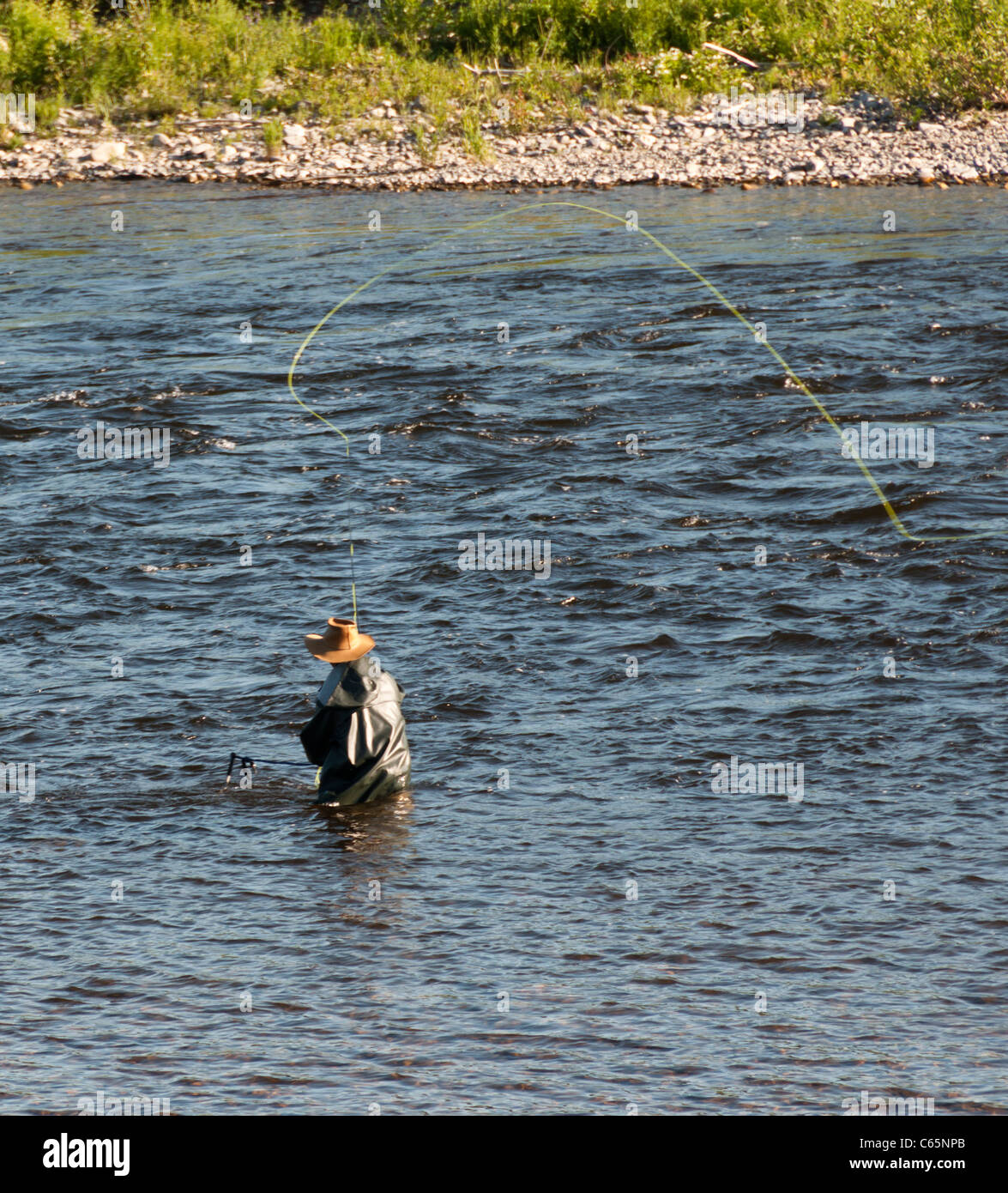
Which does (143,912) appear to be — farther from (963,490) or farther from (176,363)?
(176,363)

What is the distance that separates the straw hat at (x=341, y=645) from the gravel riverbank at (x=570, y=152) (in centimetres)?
1736

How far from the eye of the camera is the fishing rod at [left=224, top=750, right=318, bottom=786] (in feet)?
28.9

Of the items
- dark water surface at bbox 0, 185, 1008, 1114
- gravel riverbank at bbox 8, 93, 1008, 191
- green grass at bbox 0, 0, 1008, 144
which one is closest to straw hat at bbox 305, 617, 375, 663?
dark water surface at bbox 0, 185, 1008, 1114

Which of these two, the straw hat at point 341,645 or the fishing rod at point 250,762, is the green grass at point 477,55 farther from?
the straw hat at point 341,645

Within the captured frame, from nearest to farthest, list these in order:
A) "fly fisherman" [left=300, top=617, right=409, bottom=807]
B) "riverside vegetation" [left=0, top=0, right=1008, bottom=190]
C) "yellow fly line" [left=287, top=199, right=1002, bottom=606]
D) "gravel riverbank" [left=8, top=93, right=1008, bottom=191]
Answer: "fly fisherman" [left=300, top=617, right=409, bottom=807], "yellow fly line" [left=287, top=199, right=1002, bottom=606], "gravel riverbank" [left=8, top=93, right=1008, bottom=191], "riverside vegetation" [left=0, top=0, right=1008, bottom=190]

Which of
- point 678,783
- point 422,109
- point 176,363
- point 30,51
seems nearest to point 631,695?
point 678,783

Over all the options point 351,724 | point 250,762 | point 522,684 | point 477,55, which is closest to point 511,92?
point 477,55

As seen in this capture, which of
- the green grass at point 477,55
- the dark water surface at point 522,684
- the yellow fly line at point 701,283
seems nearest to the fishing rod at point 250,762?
the dark water surface at point 522,684

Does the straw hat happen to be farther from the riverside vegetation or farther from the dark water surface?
the riverside vegetation

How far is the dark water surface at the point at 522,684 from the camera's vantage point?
6707mm

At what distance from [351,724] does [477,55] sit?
74.8ft

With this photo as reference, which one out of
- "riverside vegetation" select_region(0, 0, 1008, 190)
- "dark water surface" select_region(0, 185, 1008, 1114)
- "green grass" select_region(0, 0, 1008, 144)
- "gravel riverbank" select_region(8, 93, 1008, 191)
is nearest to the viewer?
"dark water surface" select_region(0, 185, 1008, 1114)

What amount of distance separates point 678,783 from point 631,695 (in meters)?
1.23

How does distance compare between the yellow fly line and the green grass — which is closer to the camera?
the yellow fly line
